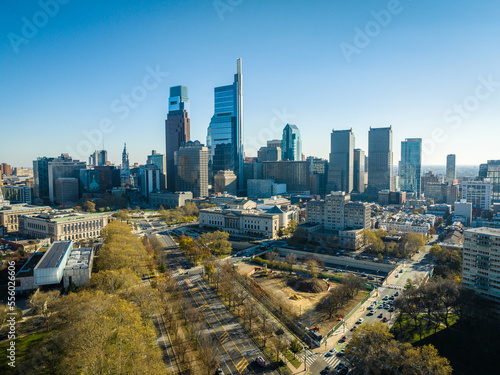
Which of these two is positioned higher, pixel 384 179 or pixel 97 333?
pixel 384 179

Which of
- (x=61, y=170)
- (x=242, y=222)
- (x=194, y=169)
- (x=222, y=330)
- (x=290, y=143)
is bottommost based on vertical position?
(x=222, y=330)

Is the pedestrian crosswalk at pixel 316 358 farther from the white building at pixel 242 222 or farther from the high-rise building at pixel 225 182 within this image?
the high-rise building at pixel 225 182

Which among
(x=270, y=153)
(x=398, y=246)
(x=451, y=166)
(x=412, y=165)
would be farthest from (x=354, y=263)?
(x=451, y=166)

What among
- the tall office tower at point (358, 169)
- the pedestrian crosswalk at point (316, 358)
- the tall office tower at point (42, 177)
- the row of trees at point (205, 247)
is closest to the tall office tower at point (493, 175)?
the tall office tower at point (358, 169)

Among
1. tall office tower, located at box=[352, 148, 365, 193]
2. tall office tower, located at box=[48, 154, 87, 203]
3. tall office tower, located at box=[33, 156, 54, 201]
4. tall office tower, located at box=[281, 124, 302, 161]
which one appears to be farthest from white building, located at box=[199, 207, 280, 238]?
tall office tower, located at box=[281, 124, 302, 161]

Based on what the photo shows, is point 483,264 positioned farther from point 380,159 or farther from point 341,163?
point 380,159

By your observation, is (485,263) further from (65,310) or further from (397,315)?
(65,310)

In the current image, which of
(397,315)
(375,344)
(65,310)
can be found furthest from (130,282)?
(397,315)
